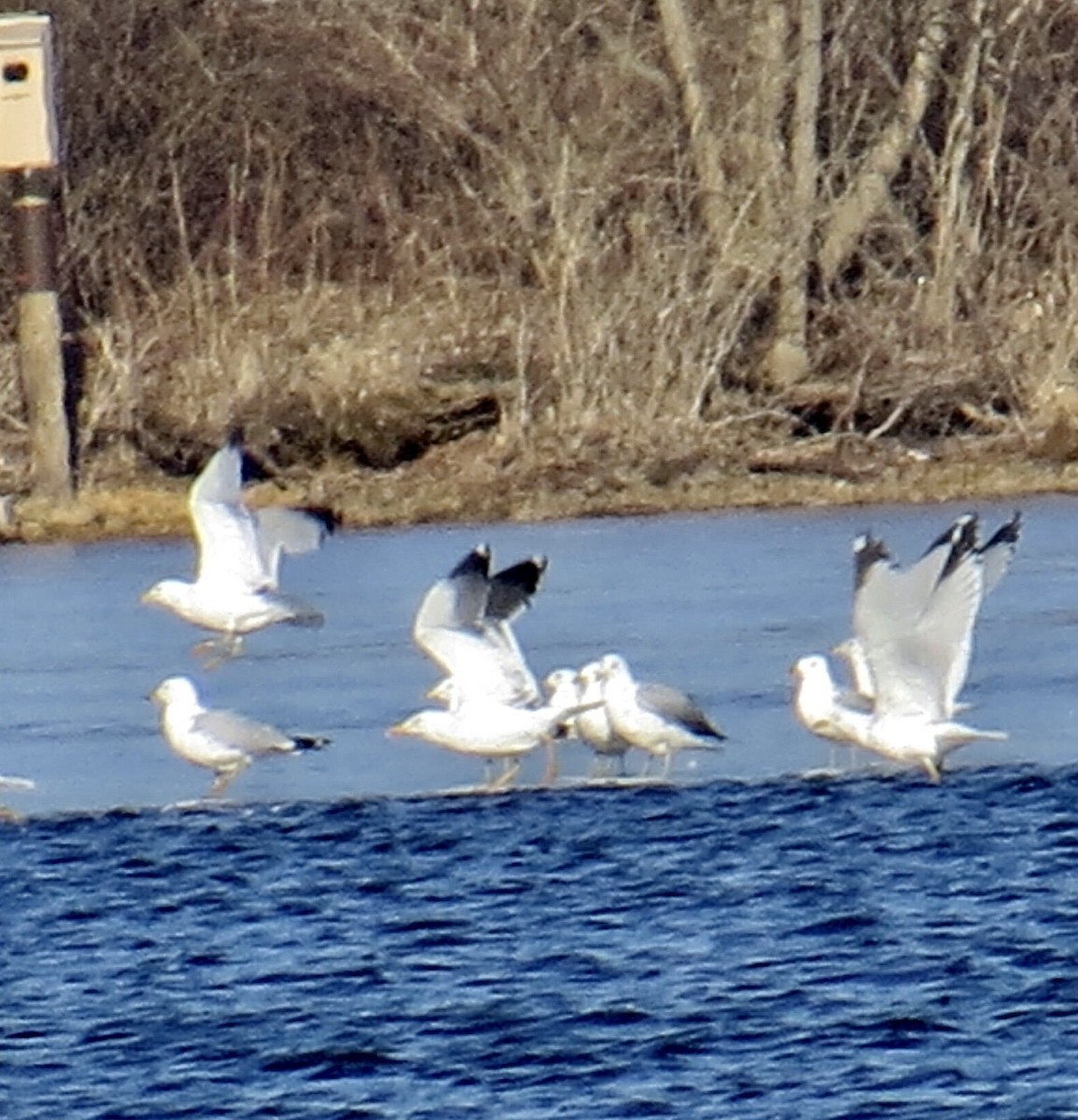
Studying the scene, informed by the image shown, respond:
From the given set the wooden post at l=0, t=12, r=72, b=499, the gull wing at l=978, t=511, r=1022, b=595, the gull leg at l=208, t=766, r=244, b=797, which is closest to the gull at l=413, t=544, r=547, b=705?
the gull leg at l=208, t=766, r=244, b=797

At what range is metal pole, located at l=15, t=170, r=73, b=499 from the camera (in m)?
21.2

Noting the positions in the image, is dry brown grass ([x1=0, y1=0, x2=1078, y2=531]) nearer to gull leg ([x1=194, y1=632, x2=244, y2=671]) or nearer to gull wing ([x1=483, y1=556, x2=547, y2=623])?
gull leg ([x1=194, y1=632, x2=244, y2=671])

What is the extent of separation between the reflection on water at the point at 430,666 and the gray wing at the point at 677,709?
0.26m

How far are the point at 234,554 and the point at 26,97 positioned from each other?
771 centimetres

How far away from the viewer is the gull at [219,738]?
12.6 m

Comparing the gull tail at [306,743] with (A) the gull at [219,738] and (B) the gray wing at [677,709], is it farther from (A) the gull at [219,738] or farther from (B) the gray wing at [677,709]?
(B) the gray wing at [677,709]

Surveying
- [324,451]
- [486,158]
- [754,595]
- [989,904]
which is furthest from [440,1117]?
[486,158]

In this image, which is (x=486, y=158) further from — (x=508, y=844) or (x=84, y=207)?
(x=508, y=844)

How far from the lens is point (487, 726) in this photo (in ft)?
41.9

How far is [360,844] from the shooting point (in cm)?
1227

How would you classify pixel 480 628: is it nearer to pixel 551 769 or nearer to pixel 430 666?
pixel 551 769

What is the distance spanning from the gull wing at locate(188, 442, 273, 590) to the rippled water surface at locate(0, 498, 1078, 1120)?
49 centimetres

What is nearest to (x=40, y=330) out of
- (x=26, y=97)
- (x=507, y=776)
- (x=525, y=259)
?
(x=26, y=97)

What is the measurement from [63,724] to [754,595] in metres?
3.62
